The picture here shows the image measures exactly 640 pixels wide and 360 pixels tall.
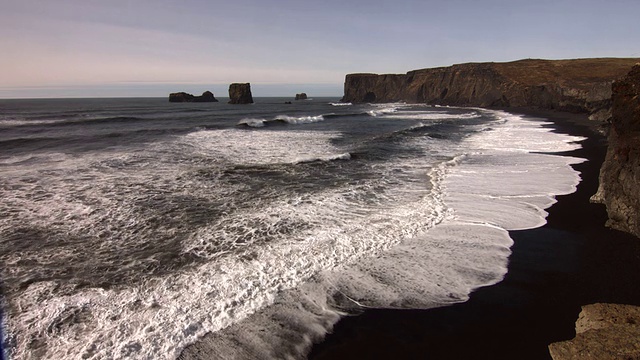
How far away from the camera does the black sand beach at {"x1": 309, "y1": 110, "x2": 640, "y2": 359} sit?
477 centimetres

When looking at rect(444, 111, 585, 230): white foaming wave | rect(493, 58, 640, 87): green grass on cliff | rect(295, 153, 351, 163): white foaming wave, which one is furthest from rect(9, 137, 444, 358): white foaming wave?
rect(493, 58, 640, 87): green grass on cliff

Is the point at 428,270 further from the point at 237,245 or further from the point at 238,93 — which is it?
the point at 238,93

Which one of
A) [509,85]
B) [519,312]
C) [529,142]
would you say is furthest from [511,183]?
[509,85]

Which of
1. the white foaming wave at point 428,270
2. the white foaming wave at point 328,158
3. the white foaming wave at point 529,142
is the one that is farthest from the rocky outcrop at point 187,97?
the white foaming wave at point 428,270

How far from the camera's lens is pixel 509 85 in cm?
6894

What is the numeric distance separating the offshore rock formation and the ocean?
31415 millimetres

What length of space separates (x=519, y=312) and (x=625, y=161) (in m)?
6.04

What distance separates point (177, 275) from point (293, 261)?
239 centimetres

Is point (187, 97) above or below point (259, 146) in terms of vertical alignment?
above

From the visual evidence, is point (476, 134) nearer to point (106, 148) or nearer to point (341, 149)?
point (341, 149)

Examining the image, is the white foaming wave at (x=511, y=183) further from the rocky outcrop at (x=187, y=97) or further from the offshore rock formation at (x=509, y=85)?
the rocky outcrop at (x=187, y=97)

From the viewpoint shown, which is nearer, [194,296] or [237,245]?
[194,296]

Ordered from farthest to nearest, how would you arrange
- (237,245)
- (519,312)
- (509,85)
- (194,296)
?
(509,85), (237,245), (194,296), (519,312)

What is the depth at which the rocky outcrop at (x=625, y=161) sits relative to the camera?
26.2 feet
